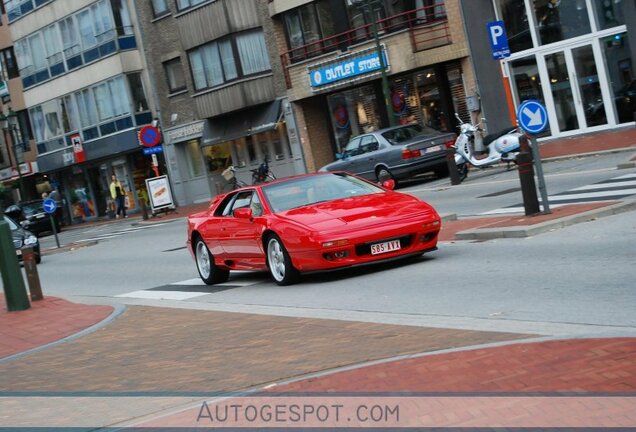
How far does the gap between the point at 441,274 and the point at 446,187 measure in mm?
13403

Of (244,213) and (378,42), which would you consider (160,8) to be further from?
(244,213)

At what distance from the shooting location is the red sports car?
1263 cm

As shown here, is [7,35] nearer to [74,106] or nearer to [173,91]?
[74,106]

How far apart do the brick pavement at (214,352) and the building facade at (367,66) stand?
23.4m

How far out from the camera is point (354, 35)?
125 ft

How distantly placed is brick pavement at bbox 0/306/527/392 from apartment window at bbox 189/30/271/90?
3191cm

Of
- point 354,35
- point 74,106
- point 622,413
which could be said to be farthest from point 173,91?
point 622,413

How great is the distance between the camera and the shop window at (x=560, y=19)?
3066 cm

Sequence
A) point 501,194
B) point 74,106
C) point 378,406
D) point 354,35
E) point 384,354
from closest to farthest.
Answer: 1. point 378,406
2. point 384,354
3. point 501,194
4. point 354,35
5. point 74,106

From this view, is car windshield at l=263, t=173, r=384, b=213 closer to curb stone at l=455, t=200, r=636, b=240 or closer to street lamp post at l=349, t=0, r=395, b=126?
curb stone at l=455, t=200, r=636, b=240

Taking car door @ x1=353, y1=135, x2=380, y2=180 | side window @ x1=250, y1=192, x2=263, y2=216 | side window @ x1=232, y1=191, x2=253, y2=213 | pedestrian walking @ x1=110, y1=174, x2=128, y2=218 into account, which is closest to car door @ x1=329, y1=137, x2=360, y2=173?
car door @ x1=353, y1=135, x2=380, y2=180

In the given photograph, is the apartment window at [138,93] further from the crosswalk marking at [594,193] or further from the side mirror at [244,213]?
the side mirror at [244,213]

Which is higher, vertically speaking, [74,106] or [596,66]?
[74,106]

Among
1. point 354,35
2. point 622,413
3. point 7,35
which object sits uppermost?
point 7,35
